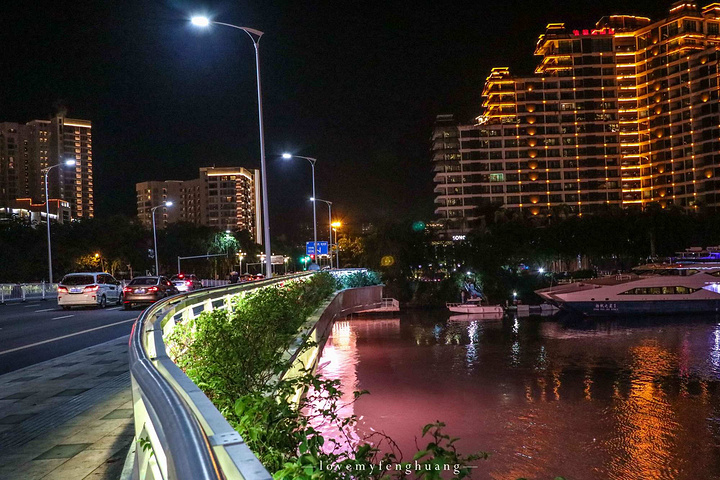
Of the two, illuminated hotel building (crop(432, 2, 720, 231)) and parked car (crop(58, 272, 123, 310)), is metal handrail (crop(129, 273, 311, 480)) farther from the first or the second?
illuminated hotel building (crop(432, 2, 720, 231))

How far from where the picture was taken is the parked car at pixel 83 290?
3084 cm

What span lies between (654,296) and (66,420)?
2517 inches

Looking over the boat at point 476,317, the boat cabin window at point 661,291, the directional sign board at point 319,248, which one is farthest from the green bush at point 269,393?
the boat at point 476,317

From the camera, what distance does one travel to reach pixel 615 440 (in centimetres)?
2759

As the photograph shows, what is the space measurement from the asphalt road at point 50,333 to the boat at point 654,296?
4850cm

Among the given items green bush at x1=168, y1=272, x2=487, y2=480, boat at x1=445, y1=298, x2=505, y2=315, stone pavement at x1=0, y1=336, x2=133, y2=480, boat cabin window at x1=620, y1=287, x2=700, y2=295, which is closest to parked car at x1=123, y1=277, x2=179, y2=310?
stone pavement at x1=0, y1=336, x2=133, y2=480

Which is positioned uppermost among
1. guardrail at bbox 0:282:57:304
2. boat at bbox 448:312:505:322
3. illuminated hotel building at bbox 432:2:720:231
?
illuminated hotel building at bbox 432:2:720:231

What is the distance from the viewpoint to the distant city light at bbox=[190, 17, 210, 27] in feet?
70.8

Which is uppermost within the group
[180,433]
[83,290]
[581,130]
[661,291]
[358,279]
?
[581,130]

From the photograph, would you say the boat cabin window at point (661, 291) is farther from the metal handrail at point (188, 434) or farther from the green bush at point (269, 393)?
the metal handrail at point (188, 434)

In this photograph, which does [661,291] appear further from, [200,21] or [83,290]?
[200,21]

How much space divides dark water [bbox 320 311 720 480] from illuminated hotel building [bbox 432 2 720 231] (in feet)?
223

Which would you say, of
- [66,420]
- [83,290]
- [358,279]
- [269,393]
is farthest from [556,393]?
[269,393]

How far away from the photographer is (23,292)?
139ft
